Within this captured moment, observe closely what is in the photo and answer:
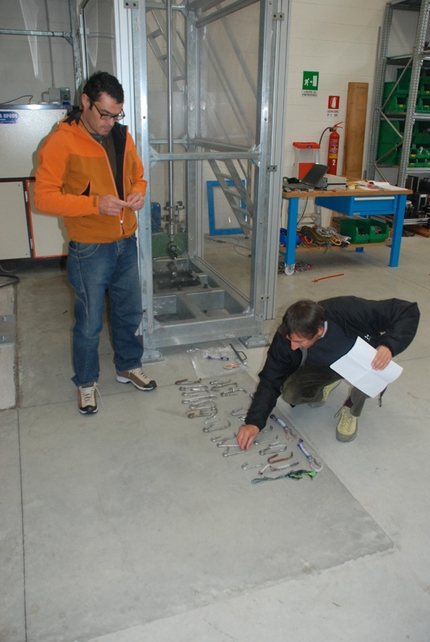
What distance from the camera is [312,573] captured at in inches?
67.6

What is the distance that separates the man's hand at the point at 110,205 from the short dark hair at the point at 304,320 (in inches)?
34.7

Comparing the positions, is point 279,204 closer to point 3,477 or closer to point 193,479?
point 193,479

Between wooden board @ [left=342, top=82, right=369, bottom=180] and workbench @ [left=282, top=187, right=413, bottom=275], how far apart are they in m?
1.21

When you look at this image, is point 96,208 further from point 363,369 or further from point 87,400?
point 363,369

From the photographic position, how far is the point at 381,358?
2113mm

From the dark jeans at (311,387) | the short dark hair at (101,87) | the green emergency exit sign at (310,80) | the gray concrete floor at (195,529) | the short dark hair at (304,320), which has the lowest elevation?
the gray concrete floor at (195,529)

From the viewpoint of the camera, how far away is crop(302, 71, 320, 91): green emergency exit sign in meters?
6.00

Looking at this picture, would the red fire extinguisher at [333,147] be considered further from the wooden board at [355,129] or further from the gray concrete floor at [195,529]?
the gray concrete floor at [195,529]

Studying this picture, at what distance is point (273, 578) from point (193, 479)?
57 centimetres

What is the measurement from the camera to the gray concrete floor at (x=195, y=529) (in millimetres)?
1569

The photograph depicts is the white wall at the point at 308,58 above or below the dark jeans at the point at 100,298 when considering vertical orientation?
above

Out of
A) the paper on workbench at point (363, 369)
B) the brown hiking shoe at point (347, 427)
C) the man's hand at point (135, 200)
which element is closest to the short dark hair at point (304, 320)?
the paper on workbench at point (363, 369)

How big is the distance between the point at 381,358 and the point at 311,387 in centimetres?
48

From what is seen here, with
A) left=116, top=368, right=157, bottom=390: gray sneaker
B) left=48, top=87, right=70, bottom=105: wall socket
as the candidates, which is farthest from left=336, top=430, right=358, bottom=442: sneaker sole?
left=48, top=87, right=70, bottom=105: wall socket
